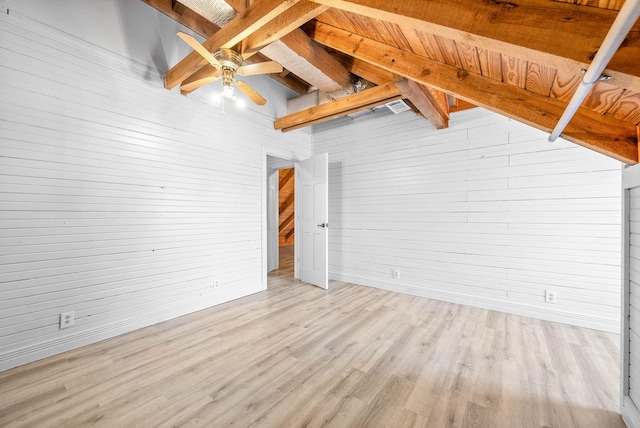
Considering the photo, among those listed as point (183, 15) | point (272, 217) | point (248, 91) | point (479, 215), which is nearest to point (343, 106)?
point (248, 91)

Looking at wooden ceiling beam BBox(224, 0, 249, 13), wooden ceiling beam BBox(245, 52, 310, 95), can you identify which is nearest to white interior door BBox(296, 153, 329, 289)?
wooden ceiling beam BBox(245, 52, 310, 95)

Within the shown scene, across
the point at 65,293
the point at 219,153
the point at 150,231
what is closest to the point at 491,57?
the point at 219,153

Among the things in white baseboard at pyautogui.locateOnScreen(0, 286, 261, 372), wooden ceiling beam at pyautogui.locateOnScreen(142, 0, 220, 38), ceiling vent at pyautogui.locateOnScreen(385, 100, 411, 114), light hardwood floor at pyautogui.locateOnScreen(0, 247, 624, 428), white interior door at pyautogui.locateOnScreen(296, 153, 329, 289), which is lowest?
light hardwood floor at pyautogui.locateOnScreen(0, 247, 624, 428)

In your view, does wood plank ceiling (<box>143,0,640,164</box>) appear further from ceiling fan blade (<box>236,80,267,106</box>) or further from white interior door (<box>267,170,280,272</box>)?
white interior door (<box>267,170,280,272</box>)

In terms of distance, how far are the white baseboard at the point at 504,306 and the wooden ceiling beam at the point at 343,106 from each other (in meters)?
2.68

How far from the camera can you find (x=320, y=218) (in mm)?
4254

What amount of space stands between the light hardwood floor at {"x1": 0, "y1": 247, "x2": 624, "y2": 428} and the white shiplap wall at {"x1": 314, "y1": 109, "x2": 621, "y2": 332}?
44cm

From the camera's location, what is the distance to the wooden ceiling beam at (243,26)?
69.1 inches

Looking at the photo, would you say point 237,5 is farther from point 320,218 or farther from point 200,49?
point 320,218

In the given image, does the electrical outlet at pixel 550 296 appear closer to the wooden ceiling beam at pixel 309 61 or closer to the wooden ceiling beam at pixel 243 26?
the wooden ceiling beam at pixel 309 61

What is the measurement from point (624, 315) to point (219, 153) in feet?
13.2

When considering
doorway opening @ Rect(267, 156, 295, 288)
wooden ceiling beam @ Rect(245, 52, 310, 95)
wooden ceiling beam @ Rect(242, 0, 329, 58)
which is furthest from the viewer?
doorway opening @ Rect(267, 156, 295, 288)

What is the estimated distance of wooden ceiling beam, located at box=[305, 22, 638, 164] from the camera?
1411 millimetres

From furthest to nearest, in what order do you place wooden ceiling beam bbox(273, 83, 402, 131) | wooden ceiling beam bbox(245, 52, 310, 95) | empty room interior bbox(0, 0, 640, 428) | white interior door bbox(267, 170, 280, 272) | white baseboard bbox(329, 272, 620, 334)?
white interior door bbox(267, 170, 280, 272)
wooden ceiling beam bbox(245, 52, 310, 95)
wooden ceiling beam bbox(273, 83, 402, 131)
white baseboard bbox(329, 272, 620, 334)
empty room interior bbox(0, 0, 640, 428)
